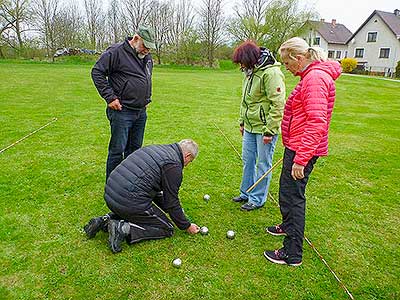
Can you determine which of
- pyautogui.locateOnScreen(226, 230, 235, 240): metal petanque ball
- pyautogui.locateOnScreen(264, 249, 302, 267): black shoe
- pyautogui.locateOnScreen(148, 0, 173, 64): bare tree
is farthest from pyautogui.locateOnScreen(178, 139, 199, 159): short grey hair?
pyautogui.locateOnScreen(148, 0, 173, 64): bare tree

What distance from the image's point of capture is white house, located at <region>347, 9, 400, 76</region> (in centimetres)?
3403

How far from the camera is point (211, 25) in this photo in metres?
34.3

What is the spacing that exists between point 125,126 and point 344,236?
8.17 ft

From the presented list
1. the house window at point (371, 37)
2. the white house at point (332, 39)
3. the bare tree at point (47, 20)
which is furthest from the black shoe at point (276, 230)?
the white house at point (332, 39)

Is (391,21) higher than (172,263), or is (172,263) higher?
(391,21)

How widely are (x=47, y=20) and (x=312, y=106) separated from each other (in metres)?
34.8

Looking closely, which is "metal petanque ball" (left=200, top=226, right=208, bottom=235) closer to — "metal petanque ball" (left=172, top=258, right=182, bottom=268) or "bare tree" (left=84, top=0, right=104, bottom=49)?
"metal petanque ball" (left=172, top=258, right=182, bottom=268)

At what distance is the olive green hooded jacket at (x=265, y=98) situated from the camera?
3.16 meters

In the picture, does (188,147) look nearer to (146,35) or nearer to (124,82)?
(124,82)

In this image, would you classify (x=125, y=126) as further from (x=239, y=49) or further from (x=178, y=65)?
(x=178, y=65)

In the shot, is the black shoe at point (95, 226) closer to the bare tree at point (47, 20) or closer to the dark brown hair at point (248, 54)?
the dark brown hair at point (248, 54)

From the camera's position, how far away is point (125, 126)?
3580 mm

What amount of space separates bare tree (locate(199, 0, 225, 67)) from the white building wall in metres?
16.1

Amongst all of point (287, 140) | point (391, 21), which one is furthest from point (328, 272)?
point (391, 21)
